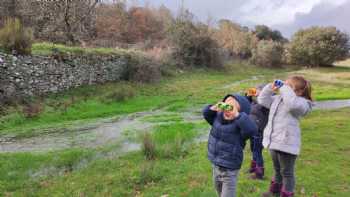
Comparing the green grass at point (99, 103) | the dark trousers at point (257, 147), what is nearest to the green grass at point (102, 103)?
the green grass at point (99, 103)

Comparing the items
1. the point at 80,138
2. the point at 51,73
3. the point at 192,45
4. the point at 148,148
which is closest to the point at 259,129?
the point at 148,148

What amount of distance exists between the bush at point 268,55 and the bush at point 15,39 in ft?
129

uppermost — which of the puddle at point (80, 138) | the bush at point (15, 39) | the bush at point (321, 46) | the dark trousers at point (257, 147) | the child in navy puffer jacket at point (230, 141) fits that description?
the bush at point (321, 46)

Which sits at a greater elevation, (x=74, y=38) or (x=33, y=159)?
(x=74, y=38)

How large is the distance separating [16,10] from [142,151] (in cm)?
2395

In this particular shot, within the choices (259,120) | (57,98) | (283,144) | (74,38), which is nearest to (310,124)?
(259,120)

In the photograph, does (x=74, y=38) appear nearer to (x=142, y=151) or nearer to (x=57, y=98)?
(x=57, y=98)

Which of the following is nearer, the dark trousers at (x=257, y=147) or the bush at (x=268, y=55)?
the dark trousers at (x=257, y=147)

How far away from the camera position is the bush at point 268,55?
48219mm

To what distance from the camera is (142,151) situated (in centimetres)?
784

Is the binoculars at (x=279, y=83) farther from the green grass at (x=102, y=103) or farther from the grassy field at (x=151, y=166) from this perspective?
the green grass at (x=102, y=103)

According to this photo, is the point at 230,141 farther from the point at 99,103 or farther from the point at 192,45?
the point at 192,45

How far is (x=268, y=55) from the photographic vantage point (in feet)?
159

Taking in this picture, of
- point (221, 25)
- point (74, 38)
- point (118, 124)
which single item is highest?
point (221, 25)
